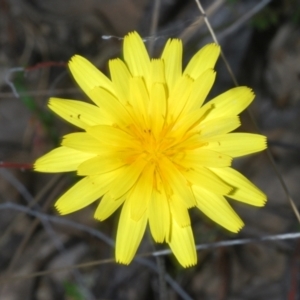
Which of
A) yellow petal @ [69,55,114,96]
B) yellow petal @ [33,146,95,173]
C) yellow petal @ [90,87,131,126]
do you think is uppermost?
yellow petal @ [69,55,114,96]

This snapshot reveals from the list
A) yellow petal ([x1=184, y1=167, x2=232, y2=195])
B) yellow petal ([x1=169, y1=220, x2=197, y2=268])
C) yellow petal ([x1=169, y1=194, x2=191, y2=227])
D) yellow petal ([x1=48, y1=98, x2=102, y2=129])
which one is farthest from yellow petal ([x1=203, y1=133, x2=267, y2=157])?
yellow petal ([x1=48, y1=98, x2=102, y2=129])

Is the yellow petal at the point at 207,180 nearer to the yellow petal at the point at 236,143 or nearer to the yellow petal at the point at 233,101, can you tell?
the yellow petal at the point at 236,143

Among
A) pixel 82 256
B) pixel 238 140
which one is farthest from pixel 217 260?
pixel 238 140

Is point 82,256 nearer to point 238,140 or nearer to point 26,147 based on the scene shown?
point 26,147

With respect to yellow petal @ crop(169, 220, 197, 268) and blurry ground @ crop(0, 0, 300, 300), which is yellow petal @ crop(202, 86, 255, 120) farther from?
blurry ground @ crop(0, 0, 300, 300)

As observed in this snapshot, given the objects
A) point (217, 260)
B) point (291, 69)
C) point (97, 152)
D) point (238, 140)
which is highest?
point (97, 152)

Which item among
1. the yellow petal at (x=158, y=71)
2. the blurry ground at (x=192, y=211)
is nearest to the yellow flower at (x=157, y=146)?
the yellow petal at (x=158, y=71)
